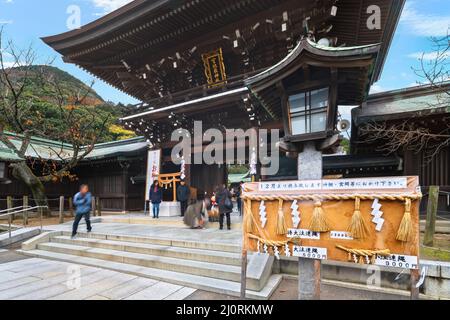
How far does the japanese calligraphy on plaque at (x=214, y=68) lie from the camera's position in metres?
9.88

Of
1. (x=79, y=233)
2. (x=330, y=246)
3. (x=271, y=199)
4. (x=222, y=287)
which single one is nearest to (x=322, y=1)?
(x=271, y=199)

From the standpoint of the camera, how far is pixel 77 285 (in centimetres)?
493

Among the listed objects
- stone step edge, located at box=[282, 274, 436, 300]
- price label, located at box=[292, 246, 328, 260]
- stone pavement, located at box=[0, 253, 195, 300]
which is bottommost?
stone pavement, located at box=[0, 253, 195, 300]

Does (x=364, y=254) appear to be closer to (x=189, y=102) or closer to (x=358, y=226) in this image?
(x=358, y=226)

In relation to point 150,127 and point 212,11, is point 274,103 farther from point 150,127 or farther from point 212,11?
point 150,127

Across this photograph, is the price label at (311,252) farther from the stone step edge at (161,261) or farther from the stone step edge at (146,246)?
the stone step edge at (146,246)

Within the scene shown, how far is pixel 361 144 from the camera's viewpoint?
32.4 feet

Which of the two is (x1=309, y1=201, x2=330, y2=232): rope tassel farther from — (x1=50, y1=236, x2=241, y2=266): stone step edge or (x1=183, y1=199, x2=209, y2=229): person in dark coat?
(x1=183, y1=199, x2=209, y2=229): person in dark coat

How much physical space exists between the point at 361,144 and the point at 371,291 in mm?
6930

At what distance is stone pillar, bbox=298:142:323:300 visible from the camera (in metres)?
3.34

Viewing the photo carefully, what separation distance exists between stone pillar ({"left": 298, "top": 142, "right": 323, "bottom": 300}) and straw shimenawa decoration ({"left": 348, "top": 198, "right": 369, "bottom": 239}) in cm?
62

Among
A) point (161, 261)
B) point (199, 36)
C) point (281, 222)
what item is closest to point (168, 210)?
point (161, 261)

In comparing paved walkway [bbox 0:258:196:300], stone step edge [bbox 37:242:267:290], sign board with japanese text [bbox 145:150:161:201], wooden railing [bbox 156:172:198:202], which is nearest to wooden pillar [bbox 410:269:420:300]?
stone step edge [bbox 37:242:267:290]
